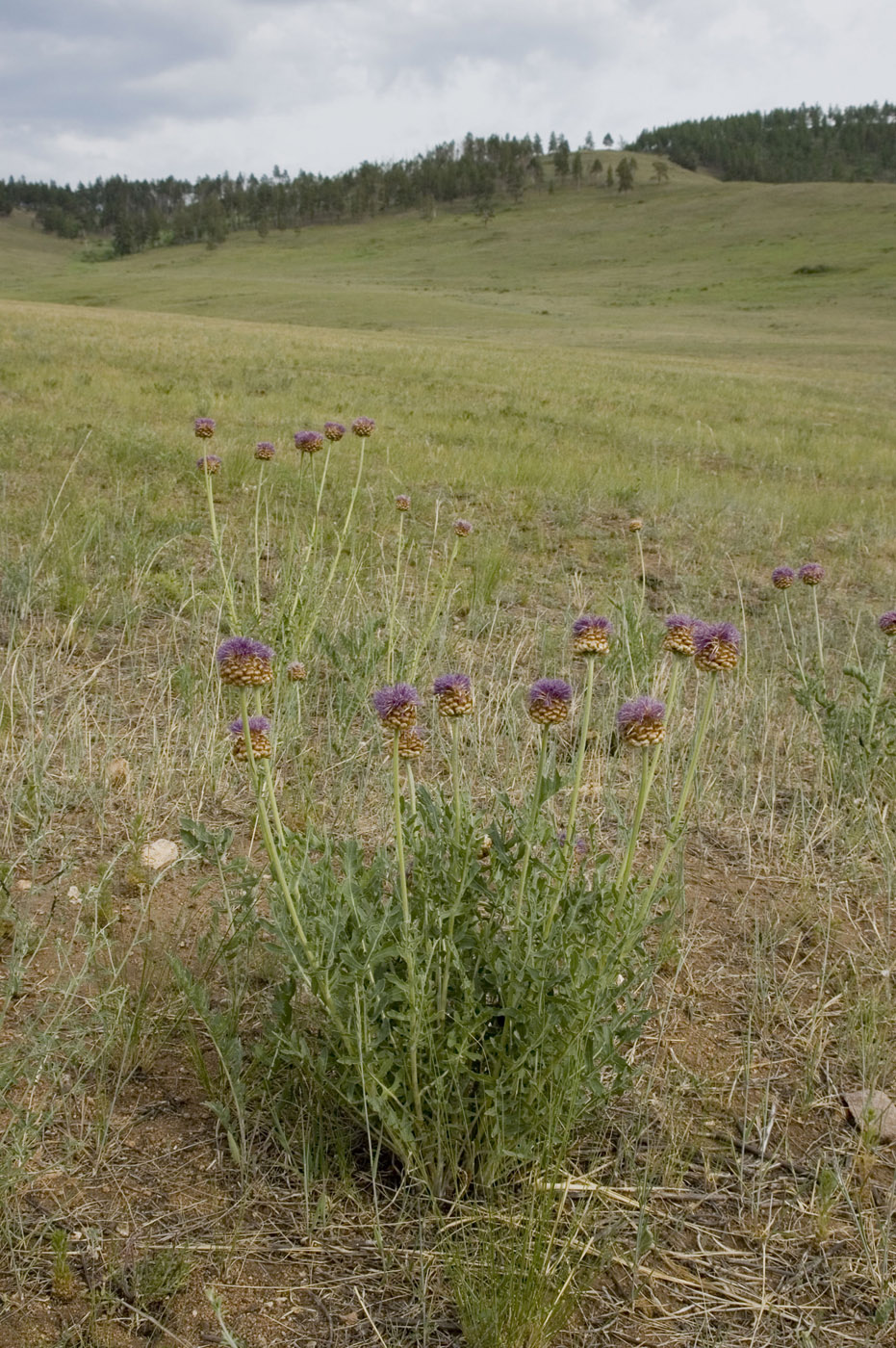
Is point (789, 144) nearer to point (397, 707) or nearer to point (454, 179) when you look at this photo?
point (454, 179)

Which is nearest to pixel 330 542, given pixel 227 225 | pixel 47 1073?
pixel 47 1073

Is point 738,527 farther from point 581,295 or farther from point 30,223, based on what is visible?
point 30,223

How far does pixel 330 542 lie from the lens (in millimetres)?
7418

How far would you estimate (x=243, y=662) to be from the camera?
2.07 metres

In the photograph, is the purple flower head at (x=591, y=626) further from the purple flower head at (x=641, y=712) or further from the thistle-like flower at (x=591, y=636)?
the purple flower head at (x=641, y=712)

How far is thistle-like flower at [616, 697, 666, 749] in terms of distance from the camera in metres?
2.18

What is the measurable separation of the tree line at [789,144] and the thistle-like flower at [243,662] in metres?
132

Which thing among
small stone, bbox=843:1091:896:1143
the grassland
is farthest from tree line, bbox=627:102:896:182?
small stone, bbox=843:1091:896:1143

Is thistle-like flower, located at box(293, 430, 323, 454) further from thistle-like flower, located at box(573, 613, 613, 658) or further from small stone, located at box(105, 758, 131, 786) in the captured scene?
thistle-like flower, located at box(573, 613, 613, 658)

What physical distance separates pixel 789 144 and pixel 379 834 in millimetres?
157663

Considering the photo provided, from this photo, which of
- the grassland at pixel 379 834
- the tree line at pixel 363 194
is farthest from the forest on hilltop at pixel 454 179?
the grassland at pixel 379 834

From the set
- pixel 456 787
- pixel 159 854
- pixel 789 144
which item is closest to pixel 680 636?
pixel 456 787

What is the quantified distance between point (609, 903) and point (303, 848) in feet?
2.27

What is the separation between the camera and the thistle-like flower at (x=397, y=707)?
209cm
